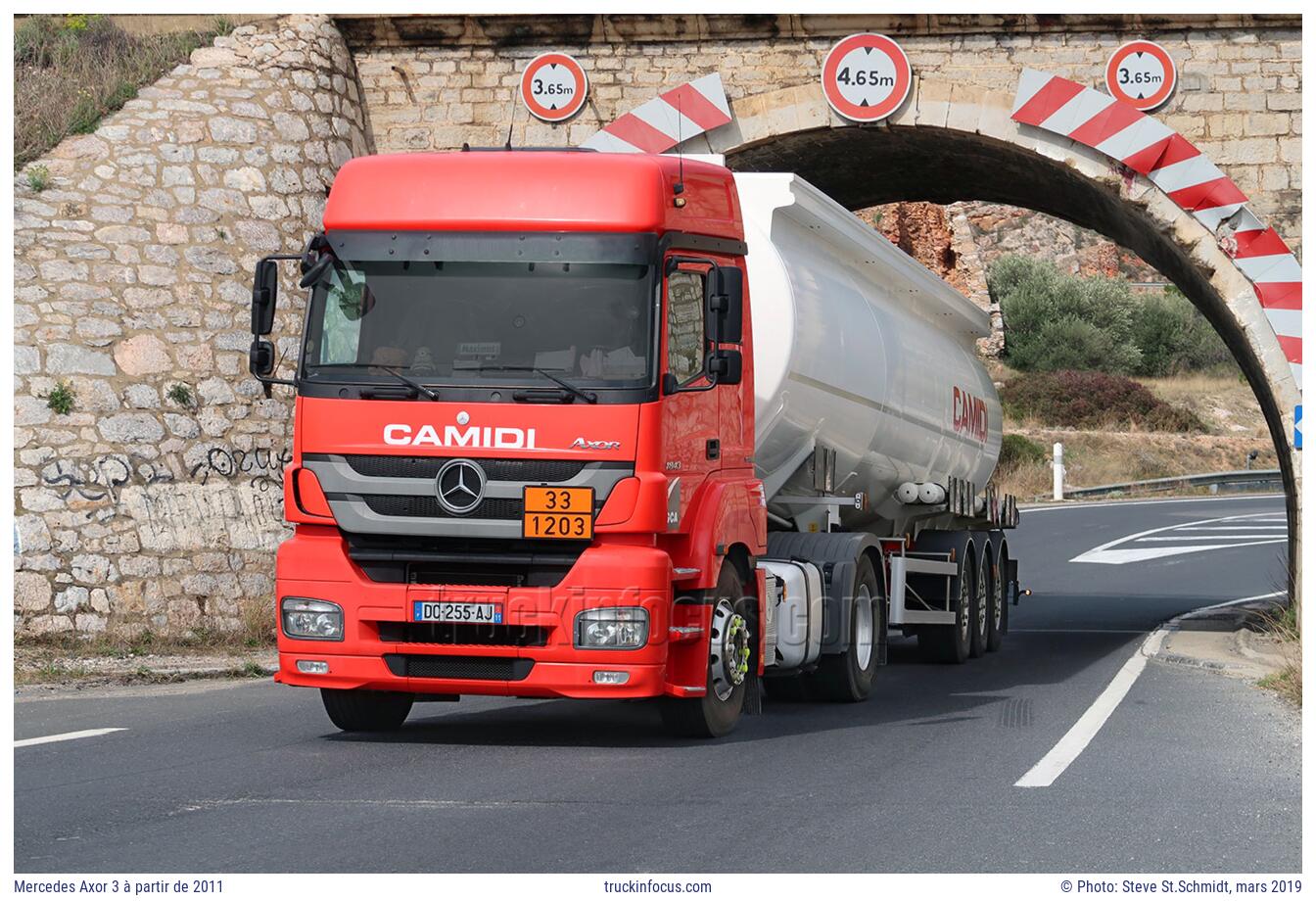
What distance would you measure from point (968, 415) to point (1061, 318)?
5146 cm

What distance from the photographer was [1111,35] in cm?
1733

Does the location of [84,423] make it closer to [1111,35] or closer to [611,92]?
[611,92]

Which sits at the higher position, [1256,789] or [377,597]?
[377,597]

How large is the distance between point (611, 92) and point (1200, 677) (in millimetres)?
7984

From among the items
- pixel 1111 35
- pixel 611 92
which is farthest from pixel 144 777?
pixel 1111 35

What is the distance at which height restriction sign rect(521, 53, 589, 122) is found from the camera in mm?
Answer: 17859

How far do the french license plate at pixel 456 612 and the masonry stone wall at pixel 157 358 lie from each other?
6.40 meters

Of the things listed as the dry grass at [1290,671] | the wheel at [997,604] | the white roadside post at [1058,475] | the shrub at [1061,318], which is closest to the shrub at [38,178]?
the wheel at [997,604]

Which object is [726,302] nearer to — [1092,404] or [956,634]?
[956,634]

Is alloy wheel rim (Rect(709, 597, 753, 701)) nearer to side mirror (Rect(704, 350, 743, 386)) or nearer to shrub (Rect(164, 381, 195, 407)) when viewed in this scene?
side mirror (Rect(704, 350, 743, 386))

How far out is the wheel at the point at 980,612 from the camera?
16.9 m

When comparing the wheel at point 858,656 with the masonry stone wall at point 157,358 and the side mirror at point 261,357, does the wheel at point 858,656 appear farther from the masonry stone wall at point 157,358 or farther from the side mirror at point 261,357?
the masonry stone wall at point 157,358

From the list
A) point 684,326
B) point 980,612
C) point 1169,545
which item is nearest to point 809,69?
point 980,612

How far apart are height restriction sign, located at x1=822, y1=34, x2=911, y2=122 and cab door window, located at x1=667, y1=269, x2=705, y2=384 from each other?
26.9 feet
